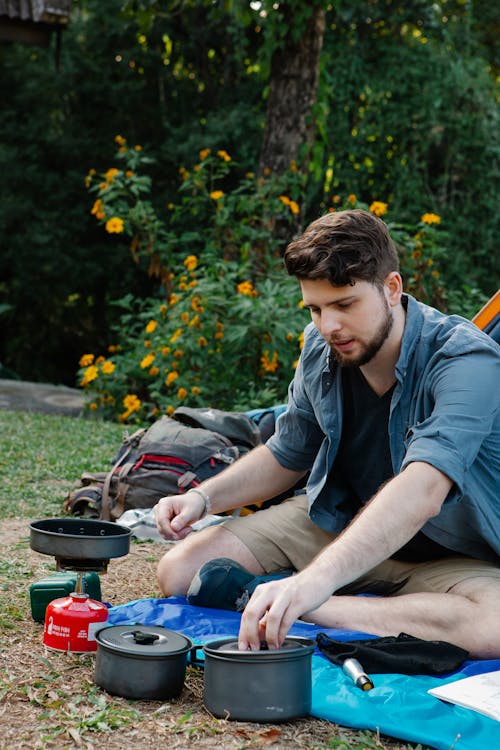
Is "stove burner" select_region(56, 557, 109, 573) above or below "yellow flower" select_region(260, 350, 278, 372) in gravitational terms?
above

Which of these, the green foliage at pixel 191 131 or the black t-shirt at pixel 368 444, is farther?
the green foliage at pixel 191 131

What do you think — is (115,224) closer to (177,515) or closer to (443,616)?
(177,515)

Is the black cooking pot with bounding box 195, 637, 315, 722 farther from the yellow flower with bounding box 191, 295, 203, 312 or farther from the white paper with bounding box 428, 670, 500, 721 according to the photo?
the yellow flower with bounding box 191, 295, 203, 312

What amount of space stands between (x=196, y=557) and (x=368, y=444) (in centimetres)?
64

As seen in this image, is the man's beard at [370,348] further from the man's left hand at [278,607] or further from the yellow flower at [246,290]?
the yellow flower at [246,290]

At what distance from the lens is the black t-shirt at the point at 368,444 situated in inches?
105

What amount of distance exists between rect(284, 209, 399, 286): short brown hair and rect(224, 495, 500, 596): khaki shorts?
838 mm

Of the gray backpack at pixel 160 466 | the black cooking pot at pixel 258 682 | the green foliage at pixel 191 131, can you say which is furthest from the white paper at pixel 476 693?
the green foliage at pixel 191 131

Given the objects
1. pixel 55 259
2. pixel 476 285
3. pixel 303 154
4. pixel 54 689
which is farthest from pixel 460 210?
pixel 54 689

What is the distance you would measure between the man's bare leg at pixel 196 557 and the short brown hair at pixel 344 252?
3.05 feet

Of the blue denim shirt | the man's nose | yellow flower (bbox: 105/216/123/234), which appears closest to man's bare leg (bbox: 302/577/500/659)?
the blue denim shirt

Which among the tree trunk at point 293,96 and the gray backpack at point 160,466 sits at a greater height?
the tree trunk at point 293,96

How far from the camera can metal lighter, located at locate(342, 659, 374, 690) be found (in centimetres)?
210

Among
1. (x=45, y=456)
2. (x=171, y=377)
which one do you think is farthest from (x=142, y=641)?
(x=171, y=377)
